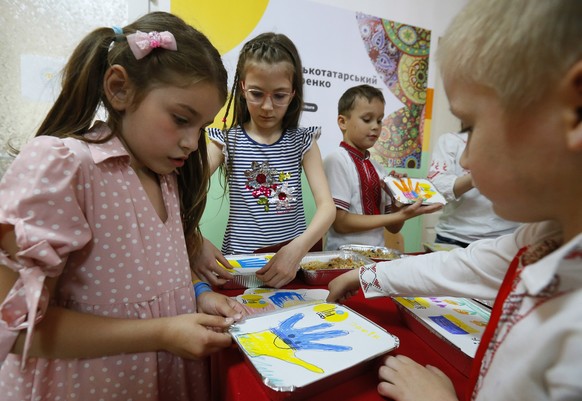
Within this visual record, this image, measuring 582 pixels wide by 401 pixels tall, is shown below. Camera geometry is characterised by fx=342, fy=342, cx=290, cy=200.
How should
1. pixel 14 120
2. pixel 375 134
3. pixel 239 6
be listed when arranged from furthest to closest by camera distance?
pixel 239 6 → pixel 375 134 → pixel 14 120

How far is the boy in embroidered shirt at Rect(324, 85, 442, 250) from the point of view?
5.23 feet

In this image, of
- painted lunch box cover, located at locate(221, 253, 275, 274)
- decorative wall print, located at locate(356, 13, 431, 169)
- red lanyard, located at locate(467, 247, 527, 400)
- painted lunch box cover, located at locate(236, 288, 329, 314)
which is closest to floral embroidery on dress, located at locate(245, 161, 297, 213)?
painted lunch box cover, located at locate(221, 253, 275, 274)

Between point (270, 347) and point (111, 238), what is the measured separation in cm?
34

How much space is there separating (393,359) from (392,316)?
221mm

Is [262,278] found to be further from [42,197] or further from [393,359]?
[42,197]

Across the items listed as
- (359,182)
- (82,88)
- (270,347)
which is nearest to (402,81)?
(359,182)

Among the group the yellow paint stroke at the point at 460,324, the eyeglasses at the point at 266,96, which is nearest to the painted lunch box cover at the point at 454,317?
the yellow paint stroke at the point at 460,324

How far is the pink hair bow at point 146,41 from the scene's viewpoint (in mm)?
648

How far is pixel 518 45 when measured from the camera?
327mm

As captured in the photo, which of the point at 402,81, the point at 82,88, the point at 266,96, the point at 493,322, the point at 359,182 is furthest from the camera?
the point at 402,81

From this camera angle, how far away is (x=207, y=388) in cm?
75

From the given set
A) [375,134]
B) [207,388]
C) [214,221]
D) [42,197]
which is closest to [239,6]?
[375,134]

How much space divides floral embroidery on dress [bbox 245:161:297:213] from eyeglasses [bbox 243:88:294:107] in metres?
0.25

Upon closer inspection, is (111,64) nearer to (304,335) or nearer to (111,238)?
(111,238)
